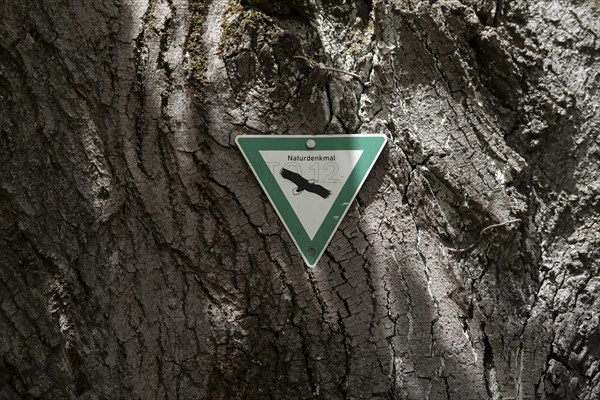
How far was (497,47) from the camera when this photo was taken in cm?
216

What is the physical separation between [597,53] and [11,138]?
184cm

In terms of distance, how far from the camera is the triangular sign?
76.7 inches

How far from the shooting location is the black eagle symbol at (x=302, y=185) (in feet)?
6.53

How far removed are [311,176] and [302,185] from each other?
0.04 meters

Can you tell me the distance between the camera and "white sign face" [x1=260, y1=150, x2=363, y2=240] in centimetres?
197

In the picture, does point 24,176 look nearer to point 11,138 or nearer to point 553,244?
point 11,138

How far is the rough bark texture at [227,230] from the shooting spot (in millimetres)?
1898

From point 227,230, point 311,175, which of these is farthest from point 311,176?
point 227,230

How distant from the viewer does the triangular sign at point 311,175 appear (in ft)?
6.39

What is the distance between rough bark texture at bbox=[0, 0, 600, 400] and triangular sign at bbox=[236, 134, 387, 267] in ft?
0.10

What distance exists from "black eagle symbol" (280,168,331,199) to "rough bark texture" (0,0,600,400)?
0.10m

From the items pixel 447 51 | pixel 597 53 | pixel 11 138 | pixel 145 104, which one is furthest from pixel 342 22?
pixel 11 138

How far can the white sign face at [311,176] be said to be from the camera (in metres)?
1.97

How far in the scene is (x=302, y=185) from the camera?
1997mm
